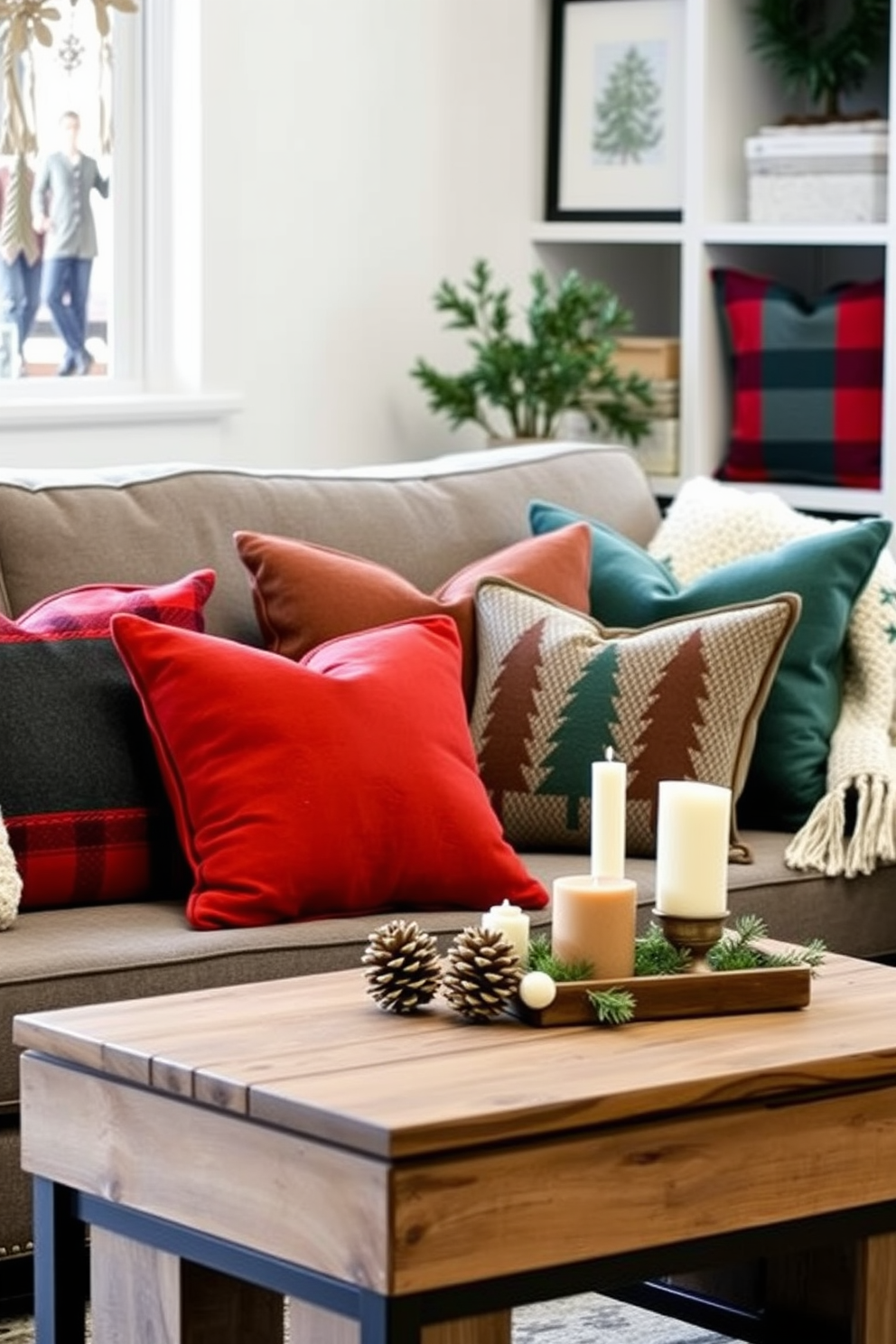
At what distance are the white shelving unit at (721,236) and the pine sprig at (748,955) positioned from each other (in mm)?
2216

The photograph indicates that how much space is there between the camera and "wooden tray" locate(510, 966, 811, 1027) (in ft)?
6.96

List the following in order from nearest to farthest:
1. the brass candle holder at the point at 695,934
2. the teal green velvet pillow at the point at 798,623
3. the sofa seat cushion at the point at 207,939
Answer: the brass candle holder at the point at 695,934 → the sofa seat cushion at the point at 207,939 → the teal green velvet pillow at the point at 798,623

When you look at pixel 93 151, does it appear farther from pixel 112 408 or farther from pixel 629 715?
pixel 629 715

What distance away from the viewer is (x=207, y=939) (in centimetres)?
273

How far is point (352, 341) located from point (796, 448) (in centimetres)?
83

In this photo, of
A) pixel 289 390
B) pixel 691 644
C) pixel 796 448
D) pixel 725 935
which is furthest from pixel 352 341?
pixel 725 935

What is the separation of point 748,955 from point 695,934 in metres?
0.05

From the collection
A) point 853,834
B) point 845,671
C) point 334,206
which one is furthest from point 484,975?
point 334,206

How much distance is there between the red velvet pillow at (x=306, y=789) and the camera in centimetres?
284

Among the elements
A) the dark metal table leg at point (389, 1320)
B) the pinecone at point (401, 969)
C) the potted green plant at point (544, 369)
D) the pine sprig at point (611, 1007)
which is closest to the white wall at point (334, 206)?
the potted green plant at point (544, 369)

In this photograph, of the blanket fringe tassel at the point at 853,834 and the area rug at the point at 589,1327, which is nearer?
the area rug at the point at 589,1327

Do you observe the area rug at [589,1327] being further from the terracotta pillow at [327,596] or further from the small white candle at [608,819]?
the terracotta pillow at [327,596]

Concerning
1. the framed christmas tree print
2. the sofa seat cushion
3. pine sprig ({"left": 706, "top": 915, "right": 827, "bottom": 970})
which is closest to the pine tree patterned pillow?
the sofa seat cushion

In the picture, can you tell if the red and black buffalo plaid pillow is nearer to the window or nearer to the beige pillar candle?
the window
